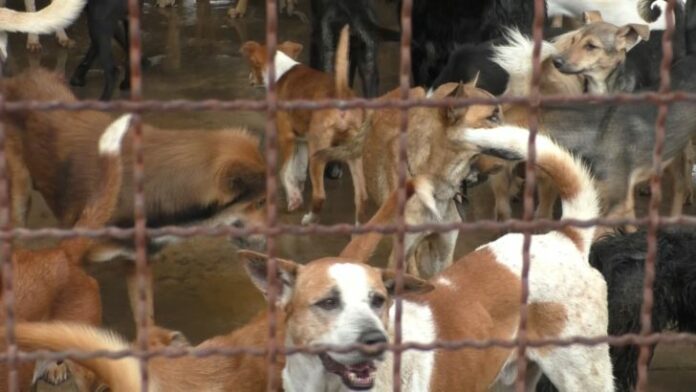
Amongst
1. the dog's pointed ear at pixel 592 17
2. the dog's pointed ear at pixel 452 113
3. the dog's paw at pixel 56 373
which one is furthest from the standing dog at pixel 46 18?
the dog's pointed ear at pixel 592 17

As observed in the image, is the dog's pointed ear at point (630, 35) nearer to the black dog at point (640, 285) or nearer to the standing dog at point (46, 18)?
the black dog at point (640, 285)

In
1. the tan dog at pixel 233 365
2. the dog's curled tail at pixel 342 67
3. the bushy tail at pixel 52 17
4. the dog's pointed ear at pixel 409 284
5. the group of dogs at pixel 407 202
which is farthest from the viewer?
the dog's curled tail at pixel 342 67

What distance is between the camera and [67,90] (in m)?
6.22

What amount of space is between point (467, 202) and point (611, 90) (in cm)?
110

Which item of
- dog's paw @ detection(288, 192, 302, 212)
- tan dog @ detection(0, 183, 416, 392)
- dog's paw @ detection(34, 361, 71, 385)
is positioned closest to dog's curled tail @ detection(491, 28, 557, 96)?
dog's paw @ detection(288, 192, 302, 212)

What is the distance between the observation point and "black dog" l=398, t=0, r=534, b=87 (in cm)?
816

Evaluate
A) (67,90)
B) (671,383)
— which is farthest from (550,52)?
(67,90)

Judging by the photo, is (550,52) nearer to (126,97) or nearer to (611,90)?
(611,90)

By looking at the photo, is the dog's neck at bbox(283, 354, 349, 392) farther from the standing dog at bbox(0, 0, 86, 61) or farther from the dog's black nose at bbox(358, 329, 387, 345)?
the standing dog at bbox(0, 0, 86, 61)

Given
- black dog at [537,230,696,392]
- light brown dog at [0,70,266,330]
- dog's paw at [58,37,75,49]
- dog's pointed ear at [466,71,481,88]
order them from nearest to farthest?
black dog at [537,230,696,392]
light brown dog at [0,70,266,330]
dog's pointed ear at [466,71,481,88]
dog's paw at [58,37,75,49]

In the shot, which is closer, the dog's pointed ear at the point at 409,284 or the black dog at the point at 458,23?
the dog's pointed ear at the point at 409,284

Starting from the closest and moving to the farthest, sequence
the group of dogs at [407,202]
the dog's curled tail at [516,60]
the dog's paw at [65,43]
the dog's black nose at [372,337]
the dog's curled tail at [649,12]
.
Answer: the dog's black nose at [372,337], the group of dogs at [407,202], the dog's curled tail at [516,60], the dog's curled tail at [649,12], the dog's paw at [65,43]

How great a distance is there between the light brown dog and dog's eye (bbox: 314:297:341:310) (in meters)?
1.59

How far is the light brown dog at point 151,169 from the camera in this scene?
582cm
